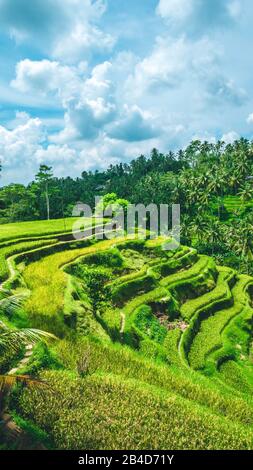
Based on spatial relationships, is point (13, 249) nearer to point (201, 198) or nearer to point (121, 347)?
point (121, 347)

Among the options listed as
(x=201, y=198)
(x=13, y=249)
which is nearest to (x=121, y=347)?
(x=13, y=249)

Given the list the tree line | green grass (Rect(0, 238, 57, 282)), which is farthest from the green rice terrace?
the tree line

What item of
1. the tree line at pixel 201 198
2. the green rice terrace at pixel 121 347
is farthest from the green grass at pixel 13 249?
the tree line at pixel 201 198

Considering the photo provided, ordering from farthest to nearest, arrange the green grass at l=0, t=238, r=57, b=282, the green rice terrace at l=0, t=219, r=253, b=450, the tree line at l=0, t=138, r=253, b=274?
the tree line at l=0, t=138, r=253, b=274
the green grass at l=0, t=238, r=57, b=282
the green rice terrace at l=0, t=219, r=253, b=450

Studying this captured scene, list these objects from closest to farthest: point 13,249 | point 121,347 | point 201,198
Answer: point 121,347
point 13,249
point 201,198

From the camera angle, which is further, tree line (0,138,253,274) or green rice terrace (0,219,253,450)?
tree line (0,138,253,274)

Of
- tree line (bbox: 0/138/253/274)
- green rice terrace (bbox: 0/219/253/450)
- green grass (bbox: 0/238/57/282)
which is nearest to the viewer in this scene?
green rice terrace (bbox: 0/219/253/450)

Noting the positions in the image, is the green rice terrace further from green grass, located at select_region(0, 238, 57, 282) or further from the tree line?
the tree line
